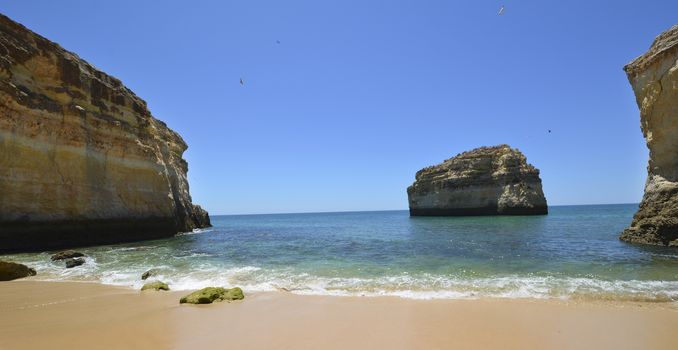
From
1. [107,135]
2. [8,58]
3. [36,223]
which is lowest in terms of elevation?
[36,223]

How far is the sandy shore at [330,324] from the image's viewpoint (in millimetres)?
5098

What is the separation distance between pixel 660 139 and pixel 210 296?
2153cm

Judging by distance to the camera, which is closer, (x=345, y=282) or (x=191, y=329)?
(x=191, y=329)

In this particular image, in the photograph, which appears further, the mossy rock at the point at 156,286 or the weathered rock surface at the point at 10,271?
the weathered rock surface at the point at 10,271

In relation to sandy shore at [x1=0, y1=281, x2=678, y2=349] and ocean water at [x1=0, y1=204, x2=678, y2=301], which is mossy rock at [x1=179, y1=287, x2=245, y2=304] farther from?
ocean water at [x1=0, y1=204, x2=678, y2=301]

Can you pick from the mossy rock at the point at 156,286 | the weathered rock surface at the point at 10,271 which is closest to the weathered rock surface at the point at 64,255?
the weathered rock surface at the point at 10,271

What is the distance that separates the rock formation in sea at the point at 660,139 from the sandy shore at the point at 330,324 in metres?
12.8

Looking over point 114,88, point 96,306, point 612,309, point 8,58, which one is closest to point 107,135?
point 114,88

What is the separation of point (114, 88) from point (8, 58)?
7029mm

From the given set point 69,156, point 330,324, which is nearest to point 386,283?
point 330,324

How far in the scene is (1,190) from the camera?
663 inches

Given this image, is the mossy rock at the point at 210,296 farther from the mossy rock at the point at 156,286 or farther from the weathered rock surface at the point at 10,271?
the weathered rock surface at the point at 10,271

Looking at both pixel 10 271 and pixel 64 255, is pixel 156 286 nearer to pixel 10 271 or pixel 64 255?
pixel 10 271

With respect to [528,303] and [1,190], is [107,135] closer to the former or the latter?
[1,190]
